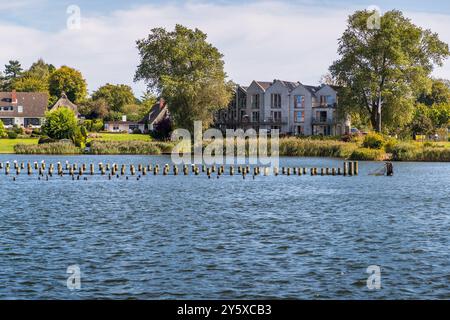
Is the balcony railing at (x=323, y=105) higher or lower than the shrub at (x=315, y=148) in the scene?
higher

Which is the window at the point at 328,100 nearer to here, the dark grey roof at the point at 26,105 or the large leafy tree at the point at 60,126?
the large leafy tree at the point at 60,126

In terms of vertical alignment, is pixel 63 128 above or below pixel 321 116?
below

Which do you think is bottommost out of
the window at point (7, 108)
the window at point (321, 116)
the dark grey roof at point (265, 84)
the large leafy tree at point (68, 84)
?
the window at point (321, 116)

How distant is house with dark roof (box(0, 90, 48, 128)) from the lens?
6481 inches

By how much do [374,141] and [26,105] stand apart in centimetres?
9437

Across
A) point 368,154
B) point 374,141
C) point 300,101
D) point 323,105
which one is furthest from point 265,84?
point 368,154

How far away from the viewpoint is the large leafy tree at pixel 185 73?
117312 mm

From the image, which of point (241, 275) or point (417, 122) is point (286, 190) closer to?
point (241, 275)

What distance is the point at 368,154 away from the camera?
9644 cm

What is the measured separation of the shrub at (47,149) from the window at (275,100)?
45.8 m

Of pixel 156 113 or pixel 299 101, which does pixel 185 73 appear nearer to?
pixel 299 101

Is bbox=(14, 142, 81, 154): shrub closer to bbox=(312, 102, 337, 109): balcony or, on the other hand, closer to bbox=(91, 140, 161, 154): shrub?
bbox=(91, 140, 161, 154): shrub

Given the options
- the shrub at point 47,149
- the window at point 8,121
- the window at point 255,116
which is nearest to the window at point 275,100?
the window at point 255,116

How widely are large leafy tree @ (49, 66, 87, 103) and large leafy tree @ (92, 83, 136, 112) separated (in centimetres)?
519
